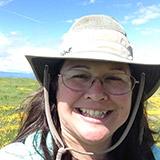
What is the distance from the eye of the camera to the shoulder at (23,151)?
3301 millimetres

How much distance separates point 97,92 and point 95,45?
289 mm

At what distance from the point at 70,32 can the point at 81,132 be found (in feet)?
2.08

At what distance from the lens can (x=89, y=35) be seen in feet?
11.1

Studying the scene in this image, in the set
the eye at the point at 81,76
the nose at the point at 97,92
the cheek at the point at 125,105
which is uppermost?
the eye at the point at 81,76

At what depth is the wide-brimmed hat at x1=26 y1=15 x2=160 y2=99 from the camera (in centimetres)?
331

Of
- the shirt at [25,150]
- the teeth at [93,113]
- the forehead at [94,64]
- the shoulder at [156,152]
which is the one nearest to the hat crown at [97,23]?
the forehead at [94,64]

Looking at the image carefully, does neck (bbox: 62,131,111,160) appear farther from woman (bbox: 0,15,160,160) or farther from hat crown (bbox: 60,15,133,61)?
hat crown (bbox: 60,15,133,61)

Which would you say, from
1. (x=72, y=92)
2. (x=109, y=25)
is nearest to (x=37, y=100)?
(x=72, y=92)

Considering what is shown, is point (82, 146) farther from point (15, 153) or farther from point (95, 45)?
point (95, 45)

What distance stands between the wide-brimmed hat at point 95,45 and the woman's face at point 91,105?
0.35 feet

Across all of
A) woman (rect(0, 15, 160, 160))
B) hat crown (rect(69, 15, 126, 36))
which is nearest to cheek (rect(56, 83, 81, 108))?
woman (rect(0, 15, 160, 160))

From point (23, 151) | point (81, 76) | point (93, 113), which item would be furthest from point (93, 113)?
point (23, 151)

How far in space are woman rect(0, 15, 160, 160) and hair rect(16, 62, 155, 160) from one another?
10 mm

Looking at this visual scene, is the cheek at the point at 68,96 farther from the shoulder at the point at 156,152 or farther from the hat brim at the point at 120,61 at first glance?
the shoulder at the point at 156,152
